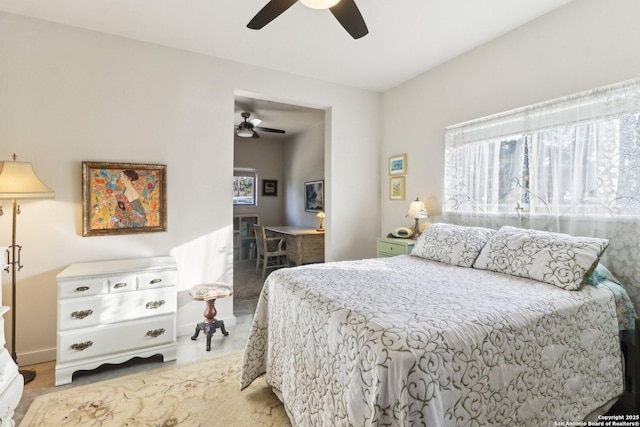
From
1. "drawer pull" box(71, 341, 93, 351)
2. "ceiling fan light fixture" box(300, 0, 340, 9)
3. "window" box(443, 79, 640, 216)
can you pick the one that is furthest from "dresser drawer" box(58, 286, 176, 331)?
"window" box(443, 79, 640, 216)

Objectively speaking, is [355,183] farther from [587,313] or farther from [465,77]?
[587,313]

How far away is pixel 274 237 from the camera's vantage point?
5578mm

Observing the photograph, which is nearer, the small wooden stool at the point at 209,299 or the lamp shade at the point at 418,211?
the small wooden stool at the point at 209,299

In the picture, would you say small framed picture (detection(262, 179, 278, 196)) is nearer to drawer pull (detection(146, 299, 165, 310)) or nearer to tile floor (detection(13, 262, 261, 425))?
tile floor (detection(13, 262, 261, 425))

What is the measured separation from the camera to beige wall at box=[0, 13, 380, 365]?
94.8 inches

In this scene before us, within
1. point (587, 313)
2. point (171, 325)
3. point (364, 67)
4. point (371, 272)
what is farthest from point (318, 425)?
point (364, 67)

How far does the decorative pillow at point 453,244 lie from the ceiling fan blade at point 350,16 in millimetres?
1695

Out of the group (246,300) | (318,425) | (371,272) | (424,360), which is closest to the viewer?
(424,360)

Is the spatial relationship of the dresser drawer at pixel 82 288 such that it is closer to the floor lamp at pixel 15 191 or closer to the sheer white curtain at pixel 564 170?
the floor lamp at pixel 15 191

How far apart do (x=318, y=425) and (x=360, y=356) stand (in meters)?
0.53

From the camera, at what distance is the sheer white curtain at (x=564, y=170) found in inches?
77.3

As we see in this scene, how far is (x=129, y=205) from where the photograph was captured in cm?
272

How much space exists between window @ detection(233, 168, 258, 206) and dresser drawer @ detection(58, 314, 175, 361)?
4.45m

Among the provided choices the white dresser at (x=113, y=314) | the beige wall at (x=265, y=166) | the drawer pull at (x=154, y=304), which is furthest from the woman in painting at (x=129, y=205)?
the beige wall at (x=265, y=166)
